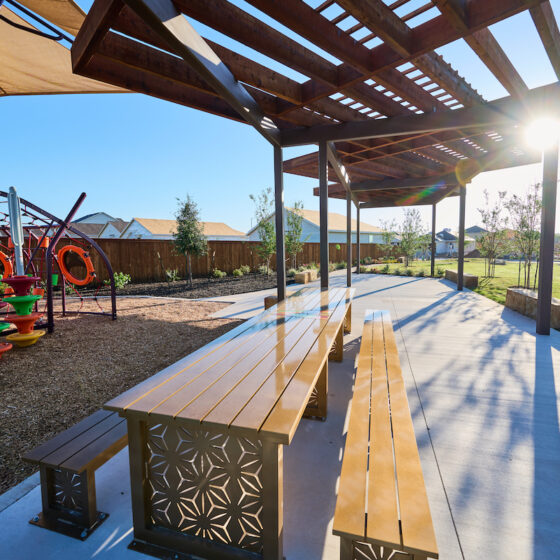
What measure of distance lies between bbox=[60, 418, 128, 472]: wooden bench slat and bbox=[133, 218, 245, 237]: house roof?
88.1ft

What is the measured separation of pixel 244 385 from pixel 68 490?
1.11 metres

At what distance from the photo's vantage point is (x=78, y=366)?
4020mm

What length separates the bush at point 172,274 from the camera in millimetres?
13190

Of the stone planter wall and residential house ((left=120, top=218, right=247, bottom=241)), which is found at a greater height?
residential house ((left=120, top=218, right=247, bottom=241))

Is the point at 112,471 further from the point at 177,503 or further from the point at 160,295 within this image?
the point at 160,295

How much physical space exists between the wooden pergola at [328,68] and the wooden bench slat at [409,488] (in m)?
2.98

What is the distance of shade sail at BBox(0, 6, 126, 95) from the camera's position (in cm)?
369

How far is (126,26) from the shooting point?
264cm

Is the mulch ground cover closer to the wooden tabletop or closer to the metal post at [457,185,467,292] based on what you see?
the wooden tabletop

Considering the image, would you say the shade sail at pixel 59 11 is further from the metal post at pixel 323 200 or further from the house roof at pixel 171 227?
the house roof at pixel 171 227

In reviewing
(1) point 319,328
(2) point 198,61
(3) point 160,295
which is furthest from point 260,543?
(3) point 160,295

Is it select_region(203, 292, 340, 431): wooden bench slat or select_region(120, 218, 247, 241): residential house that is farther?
select_region(120, 218, 247, 241): residential house

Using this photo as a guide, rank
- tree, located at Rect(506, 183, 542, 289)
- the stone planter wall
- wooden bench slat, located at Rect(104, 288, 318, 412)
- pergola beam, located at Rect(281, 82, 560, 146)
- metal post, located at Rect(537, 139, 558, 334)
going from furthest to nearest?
tree, located at Rect(506, 183, 542, 289) → the stone planter wall → metal post, located at Rect(537, 139, 558, 334) → pergola beam, located at Rect(281, 82, 560, 146) → wooden bench slat, located at Rect(104, 288, 318, 412)

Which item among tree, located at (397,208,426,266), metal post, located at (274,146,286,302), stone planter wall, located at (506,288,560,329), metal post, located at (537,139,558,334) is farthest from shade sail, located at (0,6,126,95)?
tree, located at (397,208,426,266)
